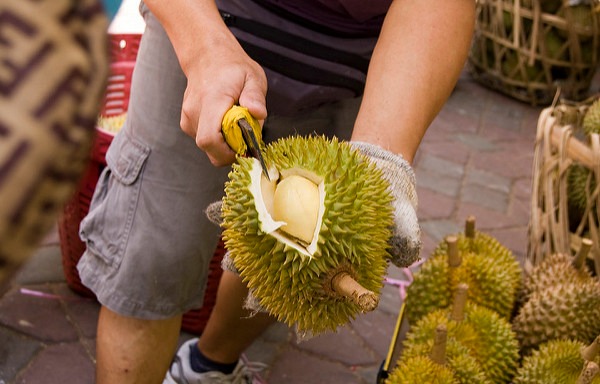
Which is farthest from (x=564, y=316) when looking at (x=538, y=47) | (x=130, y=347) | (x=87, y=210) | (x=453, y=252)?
(x=538, y=47)

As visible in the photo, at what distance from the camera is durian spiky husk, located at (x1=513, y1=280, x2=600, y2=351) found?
165cm

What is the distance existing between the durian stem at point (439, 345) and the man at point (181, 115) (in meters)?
0.38

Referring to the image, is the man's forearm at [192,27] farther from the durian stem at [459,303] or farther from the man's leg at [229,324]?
the durian stem at [459,303]

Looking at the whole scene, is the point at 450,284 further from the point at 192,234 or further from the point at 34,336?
the point at 34,336

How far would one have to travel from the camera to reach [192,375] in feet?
6.26

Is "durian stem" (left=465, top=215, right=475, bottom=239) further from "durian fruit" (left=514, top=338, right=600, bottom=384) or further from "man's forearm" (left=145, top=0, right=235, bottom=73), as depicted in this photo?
"man's forearm" (left=145, top=0, right=235, bottom=73)

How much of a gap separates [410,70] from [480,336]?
71cm

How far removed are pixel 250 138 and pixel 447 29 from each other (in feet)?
1.61

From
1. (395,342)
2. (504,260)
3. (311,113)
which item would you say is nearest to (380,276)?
(311,113)

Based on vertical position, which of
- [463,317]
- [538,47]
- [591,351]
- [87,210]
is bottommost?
[538,47]

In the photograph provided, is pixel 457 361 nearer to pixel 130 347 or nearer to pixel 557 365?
pixel 557 365

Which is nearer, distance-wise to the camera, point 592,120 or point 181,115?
point 181,115

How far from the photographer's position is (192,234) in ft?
4.89

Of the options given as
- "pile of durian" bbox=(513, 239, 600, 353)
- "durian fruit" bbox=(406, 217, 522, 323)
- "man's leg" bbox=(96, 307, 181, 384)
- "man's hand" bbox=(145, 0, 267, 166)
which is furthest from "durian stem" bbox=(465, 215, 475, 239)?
"man's hand" bbox=(145, 0, 267, 166)
